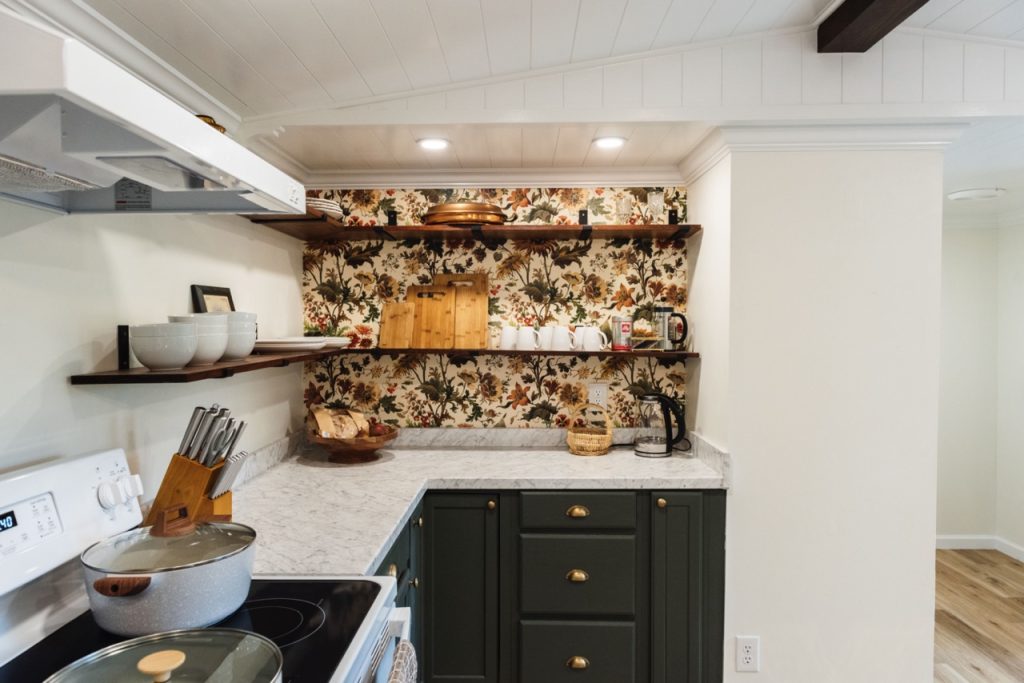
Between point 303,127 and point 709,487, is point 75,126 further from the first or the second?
point 709,487

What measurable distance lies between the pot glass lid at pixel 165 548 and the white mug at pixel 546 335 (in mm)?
1690

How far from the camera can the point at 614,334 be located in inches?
111

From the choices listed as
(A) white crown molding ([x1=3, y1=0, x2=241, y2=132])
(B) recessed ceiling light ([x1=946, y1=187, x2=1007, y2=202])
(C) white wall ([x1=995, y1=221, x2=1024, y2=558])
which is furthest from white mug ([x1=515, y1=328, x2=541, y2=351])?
(C) white wall ([x1=995, y1=221, x2=1024, y2=558])

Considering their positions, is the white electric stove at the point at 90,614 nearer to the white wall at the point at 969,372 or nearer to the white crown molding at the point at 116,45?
the white crown molding at the point at 116,45

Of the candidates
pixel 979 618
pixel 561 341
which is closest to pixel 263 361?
pixel 561 341

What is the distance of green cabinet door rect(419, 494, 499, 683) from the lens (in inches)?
92.6

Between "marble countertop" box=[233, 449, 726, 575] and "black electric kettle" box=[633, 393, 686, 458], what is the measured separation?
0.19 feet

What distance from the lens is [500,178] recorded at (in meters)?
2.90

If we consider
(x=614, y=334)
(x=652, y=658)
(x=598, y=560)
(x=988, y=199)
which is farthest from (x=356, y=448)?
(x=988, y=199)

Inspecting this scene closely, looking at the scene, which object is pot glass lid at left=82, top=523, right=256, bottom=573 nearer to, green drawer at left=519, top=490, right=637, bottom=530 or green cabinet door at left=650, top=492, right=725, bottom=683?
green drawer at left=519, top=490, right=637, bottom=530

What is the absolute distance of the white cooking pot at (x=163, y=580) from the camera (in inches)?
42.4

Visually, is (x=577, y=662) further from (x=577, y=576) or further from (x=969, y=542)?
A: (x=969, y=542)

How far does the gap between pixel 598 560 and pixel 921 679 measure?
1276 millimetres

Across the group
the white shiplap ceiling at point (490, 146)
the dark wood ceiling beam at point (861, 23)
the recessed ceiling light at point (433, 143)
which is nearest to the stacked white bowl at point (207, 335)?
the white shiplap ceiling at point (490, 146)
